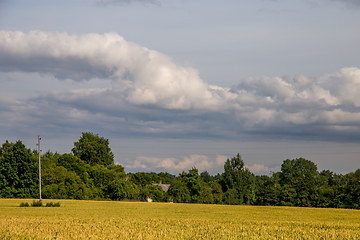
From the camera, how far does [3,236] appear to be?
564 inches

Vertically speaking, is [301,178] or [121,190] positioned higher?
[301,178]

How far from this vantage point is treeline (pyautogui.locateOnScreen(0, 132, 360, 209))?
7319cm

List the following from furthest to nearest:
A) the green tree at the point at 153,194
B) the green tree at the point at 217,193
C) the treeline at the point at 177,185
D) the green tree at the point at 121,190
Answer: the green tree at the point at 153,194 < the green tree at the point at 217,193 < the green tree at the point at 121,190 < the treeline at the point at 177,185

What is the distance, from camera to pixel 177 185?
286ft

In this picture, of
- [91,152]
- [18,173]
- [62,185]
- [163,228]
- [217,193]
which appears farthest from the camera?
[91,152]

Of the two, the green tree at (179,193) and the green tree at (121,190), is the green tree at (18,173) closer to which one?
the green tree at (121,190)

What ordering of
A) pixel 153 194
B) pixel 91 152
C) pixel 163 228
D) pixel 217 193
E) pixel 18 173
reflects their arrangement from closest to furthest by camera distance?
pixel 163 228, pixel 18 173, pixel 217 193, pixel 153 194, pixel 91 152

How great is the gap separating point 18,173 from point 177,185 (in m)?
37.8

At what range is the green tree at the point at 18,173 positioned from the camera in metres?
74.0

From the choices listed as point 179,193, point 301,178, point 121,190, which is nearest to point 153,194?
point 121,190

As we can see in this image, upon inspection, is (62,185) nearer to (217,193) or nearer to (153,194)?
(153,194)

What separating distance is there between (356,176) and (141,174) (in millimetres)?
77078

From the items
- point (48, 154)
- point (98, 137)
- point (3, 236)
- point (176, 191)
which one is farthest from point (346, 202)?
point (48, 154)

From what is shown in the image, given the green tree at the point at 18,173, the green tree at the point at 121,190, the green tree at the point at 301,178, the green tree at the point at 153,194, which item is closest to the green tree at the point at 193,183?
the green tree at the point at 153,194
